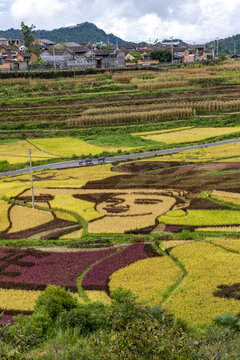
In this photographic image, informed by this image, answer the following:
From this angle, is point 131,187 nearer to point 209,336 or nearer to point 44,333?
point 44,333

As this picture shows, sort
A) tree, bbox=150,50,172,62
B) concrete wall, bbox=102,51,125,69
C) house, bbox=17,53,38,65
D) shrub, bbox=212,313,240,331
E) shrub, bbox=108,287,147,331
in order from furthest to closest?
1. tree, bbox=150,50,172,62
2. house, bbox=17,53,38,65
3. concrete wall, bbox=102,51,125,69
4. shrub, bbox=212,313,240,331
5. shrub, bbox=108,287,147,331

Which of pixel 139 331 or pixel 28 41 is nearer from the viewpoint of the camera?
pixel 139 331

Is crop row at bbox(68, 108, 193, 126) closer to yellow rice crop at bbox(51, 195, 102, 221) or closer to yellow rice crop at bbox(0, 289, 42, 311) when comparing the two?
yellow rice crop at bbox(51, 195, 102, 221)

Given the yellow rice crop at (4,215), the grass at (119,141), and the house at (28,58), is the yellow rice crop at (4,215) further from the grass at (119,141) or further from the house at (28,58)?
the house at (28,58)

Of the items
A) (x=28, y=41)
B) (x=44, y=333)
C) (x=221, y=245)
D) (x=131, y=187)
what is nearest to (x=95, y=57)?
(x=28, y=41)

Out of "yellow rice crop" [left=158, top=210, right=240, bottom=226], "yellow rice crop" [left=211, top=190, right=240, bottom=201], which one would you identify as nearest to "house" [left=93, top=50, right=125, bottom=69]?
"yellow rice crop" [left=211, top=190, right=240, bottom=201]

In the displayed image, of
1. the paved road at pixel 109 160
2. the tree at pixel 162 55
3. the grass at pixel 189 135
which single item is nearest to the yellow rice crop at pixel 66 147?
the paved road at pixel 109 160
